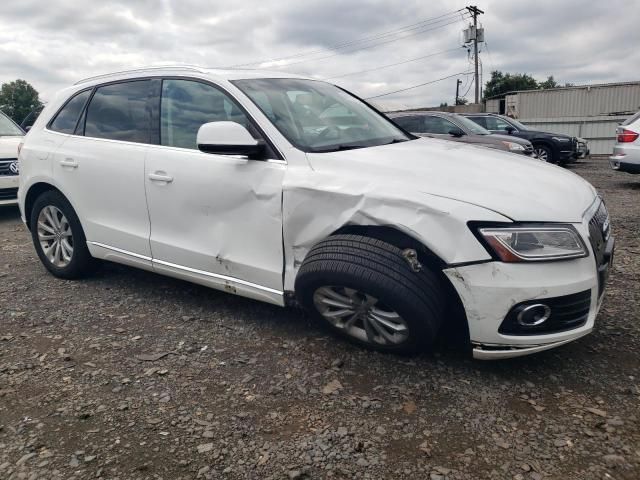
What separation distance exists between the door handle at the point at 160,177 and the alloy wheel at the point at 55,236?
118 cm

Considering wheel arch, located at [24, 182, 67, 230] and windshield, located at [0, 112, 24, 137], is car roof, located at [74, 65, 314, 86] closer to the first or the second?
wheel arch, located at [24, 182, 67, 230]

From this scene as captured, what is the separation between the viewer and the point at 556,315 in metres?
2.54

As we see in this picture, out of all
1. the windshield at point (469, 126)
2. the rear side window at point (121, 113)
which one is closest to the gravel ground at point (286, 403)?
the rear side window at point (121, 113)

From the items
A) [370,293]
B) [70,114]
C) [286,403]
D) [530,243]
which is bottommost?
[286,403]

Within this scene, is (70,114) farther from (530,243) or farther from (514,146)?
(514,146)

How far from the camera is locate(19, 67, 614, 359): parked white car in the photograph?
2.52 m

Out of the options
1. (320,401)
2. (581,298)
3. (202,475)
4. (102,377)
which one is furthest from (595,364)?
(102,377)

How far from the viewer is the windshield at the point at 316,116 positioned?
→ 3213mm

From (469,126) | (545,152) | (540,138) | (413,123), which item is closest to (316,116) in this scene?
(413,123)

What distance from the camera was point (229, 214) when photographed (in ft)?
10.6

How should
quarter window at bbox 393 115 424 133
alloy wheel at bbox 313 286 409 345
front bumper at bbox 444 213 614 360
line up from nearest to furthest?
1. front bumper at bbox 444 213 614 360
2. alloy wheel at bbox 313 286 409 345
3. quarter window at bbox 393 115 424 133

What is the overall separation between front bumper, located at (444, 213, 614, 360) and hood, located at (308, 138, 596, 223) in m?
0.22

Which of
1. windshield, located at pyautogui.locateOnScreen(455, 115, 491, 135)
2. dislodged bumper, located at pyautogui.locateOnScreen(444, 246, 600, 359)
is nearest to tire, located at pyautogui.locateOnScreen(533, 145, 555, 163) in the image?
windshield, located at pyautogui.locateOnScreen(455, 115, 491, 135)

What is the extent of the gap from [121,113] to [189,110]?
723 millimetres
